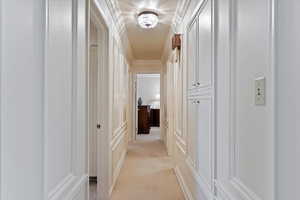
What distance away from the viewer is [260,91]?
1.09 meters

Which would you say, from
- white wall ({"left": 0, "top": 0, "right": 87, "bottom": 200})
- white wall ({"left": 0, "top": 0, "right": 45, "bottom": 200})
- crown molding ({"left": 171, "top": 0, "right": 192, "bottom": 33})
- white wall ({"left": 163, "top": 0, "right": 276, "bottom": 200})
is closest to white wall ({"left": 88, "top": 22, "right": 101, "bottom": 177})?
crown molding ({"left": 171, "top": 0, "right": 192, "bottom": 33})

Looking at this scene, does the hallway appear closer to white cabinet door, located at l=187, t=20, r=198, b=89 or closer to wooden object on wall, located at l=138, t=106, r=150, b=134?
white cabinet door, located at l=187, t=20, r=198, b=89

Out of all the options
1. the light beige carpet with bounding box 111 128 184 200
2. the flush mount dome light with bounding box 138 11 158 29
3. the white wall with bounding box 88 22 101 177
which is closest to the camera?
the light beige carpet with bounding box 111 128 184 200

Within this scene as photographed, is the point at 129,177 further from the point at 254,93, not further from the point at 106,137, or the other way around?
the point at 254,93

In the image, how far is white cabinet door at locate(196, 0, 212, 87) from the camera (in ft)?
6.53

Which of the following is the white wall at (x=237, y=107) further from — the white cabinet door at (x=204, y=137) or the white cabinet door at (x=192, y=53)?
the white cabinet door at (x=192, y=53)

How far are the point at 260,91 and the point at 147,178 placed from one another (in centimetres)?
327

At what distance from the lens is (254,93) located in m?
1.15

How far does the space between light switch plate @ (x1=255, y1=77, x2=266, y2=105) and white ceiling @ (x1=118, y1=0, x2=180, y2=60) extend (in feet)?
8.05

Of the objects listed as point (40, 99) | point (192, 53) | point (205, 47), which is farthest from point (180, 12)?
point (40, 99)

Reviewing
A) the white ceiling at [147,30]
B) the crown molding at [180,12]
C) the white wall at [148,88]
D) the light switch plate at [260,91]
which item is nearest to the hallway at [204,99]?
the light switch plate at [260,91]

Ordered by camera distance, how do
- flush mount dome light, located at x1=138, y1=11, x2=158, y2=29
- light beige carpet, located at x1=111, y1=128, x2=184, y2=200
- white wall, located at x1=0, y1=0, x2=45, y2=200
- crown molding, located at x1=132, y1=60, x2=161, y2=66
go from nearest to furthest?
white wall, located at x1=0, y1=0, x2=45, y2=200 → light beige carpet, located at x1=111, y1=128, x2=184, y2=200 → flush mount dome light, located at x1=138, y1=11, x2=158, y2=29 → crown molding, located at x1=132, y1=60, x2=161, y2=66

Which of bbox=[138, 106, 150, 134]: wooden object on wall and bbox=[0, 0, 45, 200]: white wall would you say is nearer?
bbox=[0, 0, 45, 200]: white wall

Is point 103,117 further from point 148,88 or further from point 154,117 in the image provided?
point 148,88
